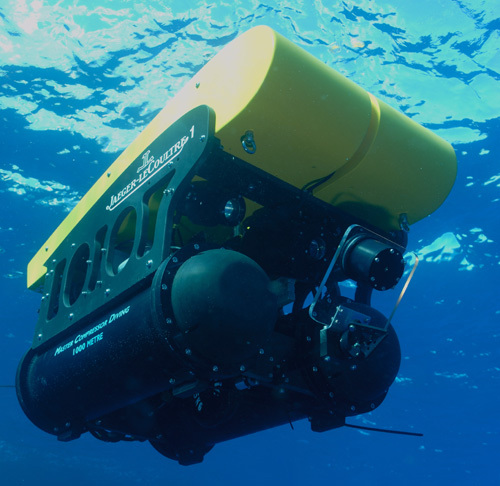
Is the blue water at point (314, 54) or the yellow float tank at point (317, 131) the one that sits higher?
the yellow float tank at point (317, 131)

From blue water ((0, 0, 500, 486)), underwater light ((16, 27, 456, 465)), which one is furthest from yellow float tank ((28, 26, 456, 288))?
blue water ((0, 0, 500, 486))

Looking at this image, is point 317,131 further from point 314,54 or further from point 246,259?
point 314,54

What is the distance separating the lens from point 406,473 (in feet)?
133

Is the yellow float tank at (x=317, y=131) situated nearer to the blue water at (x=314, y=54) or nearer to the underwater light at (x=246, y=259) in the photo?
the underwater light at (x=246, y=259)

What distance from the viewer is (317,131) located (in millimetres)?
2873

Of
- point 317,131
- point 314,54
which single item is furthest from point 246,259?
point 314,54

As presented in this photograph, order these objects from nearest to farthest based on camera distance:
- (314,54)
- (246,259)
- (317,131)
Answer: (246,259), (317,131), (314,54)

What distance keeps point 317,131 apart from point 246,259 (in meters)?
0.95

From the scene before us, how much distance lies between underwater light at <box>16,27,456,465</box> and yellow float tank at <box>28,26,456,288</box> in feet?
0.04

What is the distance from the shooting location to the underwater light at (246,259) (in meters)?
2.56

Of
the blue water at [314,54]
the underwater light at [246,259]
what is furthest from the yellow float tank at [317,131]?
the blue water at [314,54]

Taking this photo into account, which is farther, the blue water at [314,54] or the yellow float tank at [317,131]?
the blue water at [314,54]

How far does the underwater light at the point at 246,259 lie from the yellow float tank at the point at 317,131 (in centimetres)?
1

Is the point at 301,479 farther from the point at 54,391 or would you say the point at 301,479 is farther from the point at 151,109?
the point at 54,391
